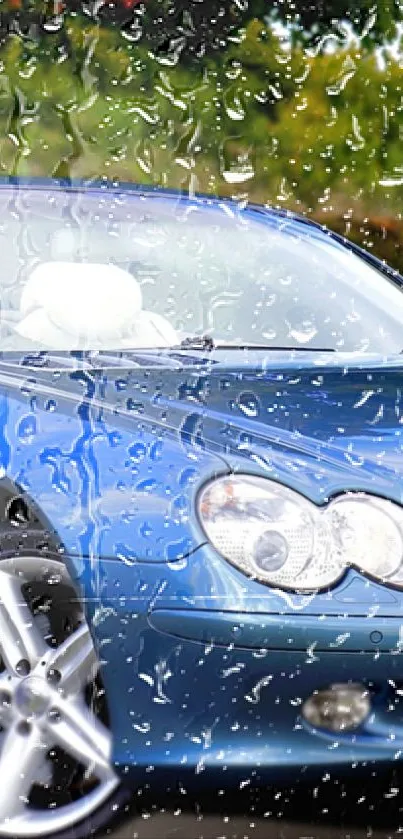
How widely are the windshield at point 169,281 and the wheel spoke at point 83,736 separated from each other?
2.67 feet

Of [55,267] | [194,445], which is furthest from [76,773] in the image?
[55,267]

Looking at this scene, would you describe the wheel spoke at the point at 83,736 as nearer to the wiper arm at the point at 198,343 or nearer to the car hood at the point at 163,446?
the car hood at the point at 163,446

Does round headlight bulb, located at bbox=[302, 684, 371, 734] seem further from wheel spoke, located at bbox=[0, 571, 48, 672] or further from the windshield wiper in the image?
the windshield wiper

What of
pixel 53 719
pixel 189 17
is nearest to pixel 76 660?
pixel 53 719

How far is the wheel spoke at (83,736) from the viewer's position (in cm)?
213

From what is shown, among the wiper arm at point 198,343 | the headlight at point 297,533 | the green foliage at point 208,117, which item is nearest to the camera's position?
the headlight at point 297,533

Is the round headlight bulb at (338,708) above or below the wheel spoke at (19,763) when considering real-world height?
above

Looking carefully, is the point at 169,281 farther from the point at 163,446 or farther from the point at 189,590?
the point at 189,590

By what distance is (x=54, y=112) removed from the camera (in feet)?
11.4

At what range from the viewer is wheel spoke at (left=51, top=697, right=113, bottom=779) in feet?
6.99

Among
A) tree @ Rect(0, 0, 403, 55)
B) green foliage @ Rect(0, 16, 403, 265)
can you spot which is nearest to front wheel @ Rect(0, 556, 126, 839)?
green foliage @ Rect(0, 16, 403, 265)

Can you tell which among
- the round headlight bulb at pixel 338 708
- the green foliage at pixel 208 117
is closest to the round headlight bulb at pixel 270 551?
the round headlight bulb at pixel 338 708

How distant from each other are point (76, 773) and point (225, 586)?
389 millimetres

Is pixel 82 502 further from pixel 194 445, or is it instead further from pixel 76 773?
pixel 76 773
